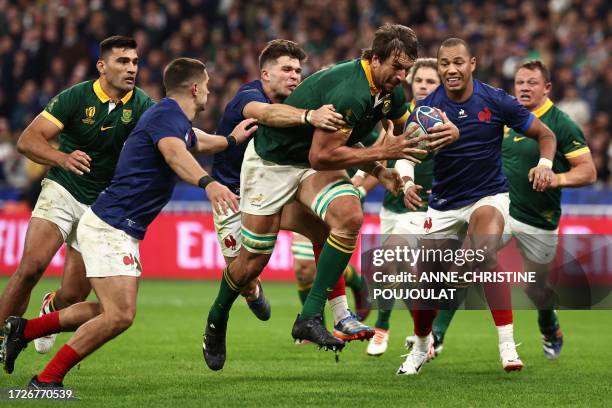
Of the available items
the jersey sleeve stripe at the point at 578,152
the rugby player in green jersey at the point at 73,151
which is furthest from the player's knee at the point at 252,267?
the jersey sleeve stripe at the point at 578,152

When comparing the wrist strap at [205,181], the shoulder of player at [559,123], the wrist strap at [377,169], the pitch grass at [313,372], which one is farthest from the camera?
the shoulder of player at [559,123]

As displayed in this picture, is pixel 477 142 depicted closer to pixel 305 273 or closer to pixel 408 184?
pixel 408 184

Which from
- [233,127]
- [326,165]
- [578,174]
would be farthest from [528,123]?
[233,127]

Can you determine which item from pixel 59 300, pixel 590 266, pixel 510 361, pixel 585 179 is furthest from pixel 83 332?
pixel 590 266

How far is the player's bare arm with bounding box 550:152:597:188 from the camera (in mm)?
9391

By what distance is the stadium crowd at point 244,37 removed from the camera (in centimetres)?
2052

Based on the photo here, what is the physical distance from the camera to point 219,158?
10039 millimetres

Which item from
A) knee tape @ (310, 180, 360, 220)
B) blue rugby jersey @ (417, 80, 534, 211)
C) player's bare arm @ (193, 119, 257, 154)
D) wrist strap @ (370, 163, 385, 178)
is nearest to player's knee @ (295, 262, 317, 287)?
blue rugby jersey @ (417, 80, 534, 211)

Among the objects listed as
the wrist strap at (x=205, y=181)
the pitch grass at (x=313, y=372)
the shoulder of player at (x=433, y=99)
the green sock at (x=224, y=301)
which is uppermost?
the shoulder of player at (x=433, y=99)

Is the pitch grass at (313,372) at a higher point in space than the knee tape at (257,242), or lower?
lower

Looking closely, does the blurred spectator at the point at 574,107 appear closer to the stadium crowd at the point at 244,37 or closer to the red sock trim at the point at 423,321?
the stadium crowd at the point at 244,37

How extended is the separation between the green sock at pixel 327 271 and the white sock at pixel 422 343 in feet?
4.52

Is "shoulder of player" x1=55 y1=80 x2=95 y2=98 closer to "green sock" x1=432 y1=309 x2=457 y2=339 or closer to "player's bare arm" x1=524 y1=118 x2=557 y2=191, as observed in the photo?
"player's bare arm" x1=524 y1=118 x2=557 y2=191

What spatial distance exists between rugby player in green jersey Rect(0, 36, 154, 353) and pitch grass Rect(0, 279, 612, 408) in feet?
2.38
